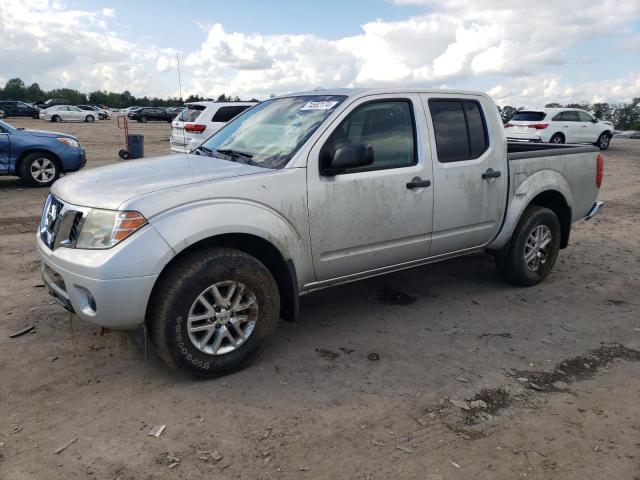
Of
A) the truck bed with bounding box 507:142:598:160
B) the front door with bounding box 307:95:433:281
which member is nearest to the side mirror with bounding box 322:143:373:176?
the front door with bounding box 307:95:433:281

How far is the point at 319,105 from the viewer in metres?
3.96

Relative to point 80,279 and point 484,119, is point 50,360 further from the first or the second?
point 484,119

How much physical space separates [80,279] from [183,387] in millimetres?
912

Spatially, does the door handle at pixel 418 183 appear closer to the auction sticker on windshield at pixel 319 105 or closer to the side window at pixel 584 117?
the auction sticker on windshield at pixel 319 105

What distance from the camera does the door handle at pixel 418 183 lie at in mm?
4016

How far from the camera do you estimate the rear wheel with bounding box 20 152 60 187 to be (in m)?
10.0

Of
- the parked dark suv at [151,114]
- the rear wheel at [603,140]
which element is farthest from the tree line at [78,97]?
the rear wheel at [603,140]

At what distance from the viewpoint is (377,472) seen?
2547 mm

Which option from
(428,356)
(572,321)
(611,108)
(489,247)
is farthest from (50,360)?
(611,108)

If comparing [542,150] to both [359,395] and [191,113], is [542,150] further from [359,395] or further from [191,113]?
[191,113]

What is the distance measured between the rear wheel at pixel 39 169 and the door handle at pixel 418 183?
28.4 ft

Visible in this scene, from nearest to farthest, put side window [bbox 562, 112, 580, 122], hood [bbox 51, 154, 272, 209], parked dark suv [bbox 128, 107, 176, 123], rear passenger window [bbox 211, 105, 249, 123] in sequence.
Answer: hood [bbox 51, 154, 272, 209], rear passenger window [bbox 211, 105, 249, 123], side window [bbox 562, 112, 580, 122], parked dark suv [bbox 128, 107, 176, 123]

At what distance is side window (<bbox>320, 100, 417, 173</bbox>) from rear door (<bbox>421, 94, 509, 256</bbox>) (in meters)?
0.22

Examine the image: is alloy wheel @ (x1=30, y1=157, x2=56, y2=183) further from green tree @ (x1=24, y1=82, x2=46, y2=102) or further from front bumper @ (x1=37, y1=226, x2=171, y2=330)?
green tree @ (x1=24, y1=82, x2=46, y2=102)
